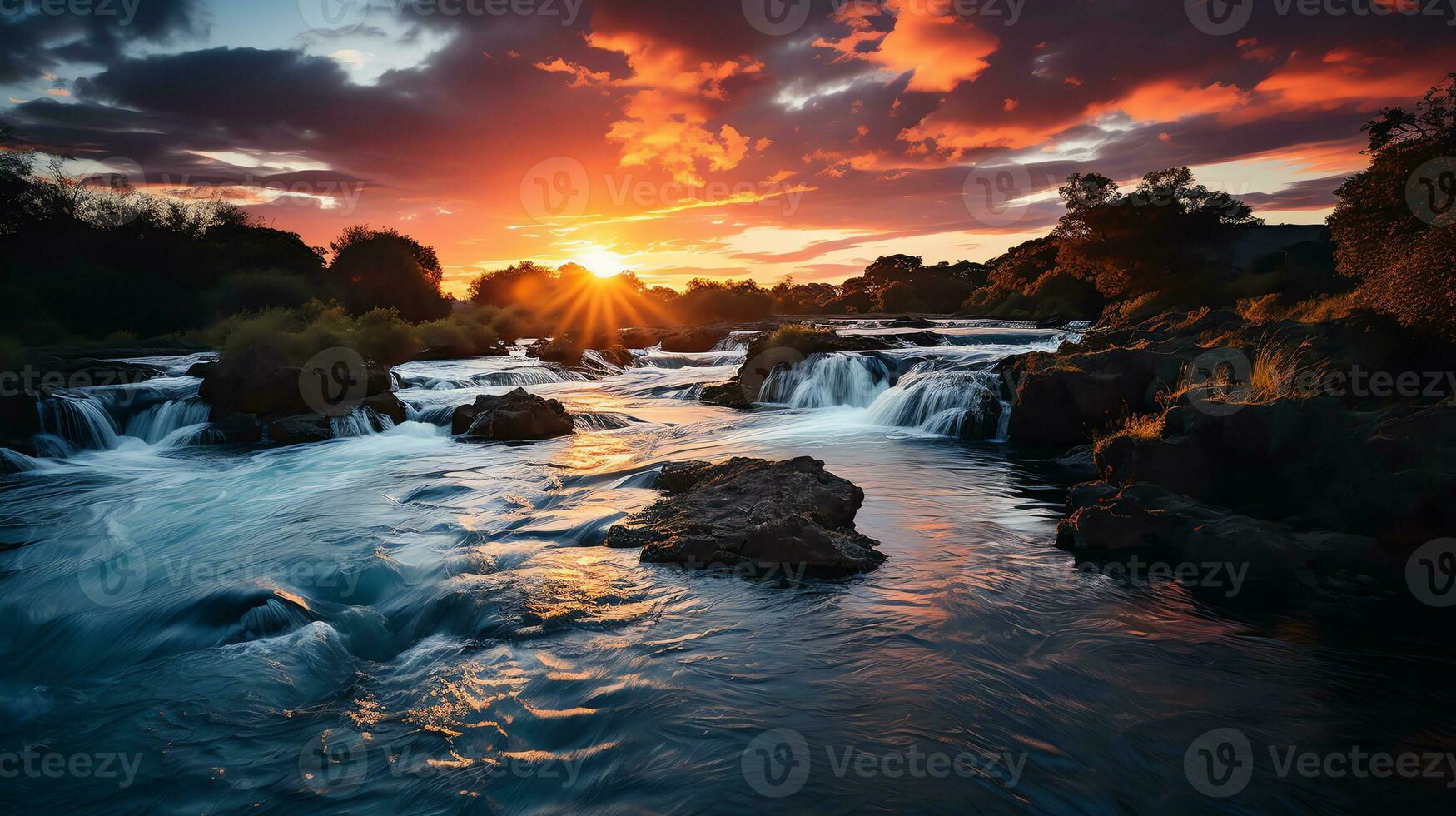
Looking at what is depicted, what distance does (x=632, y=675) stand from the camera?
547 centimetres

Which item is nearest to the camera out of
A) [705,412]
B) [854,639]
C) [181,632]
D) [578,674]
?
[578,674]

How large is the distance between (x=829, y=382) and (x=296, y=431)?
56.0 feet

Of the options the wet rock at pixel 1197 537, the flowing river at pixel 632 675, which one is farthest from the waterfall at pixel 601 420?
the wet rock at pixel 1197 537

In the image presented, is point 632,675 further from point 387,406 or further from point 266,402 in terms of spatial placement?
point 266,402

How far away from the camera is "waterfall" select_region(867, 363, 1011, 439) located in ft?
55.6

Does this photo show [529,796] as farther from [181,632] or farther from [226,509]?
[226,509]

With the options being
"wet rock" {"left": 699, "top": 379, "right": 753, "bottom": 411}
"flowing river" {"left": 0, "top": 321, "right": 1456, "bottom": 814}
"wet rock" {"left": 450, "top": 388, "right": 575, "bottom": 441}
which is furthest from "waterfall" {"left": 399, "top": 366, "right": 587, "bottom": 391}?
"flowing river" {"left": 0, "top": 321, "right": 1456, "bottom": 814}

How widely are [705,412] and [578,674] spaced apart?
56.7ft

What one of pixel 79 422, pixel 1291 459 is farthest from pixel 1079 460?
pixel 79 422

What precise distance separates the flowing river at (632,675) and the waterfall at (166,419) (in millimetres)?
7790

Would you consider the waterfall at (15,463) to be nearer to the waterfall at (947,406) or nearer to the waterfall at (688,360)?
the waterfall at (947,406)

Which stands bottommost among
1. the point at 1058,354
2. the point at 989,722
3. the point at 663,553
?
the point at 989,722

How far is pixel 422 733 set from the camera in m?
4.70

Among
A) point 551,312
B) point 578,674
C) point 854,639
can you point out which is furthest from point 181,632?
point 551,312
